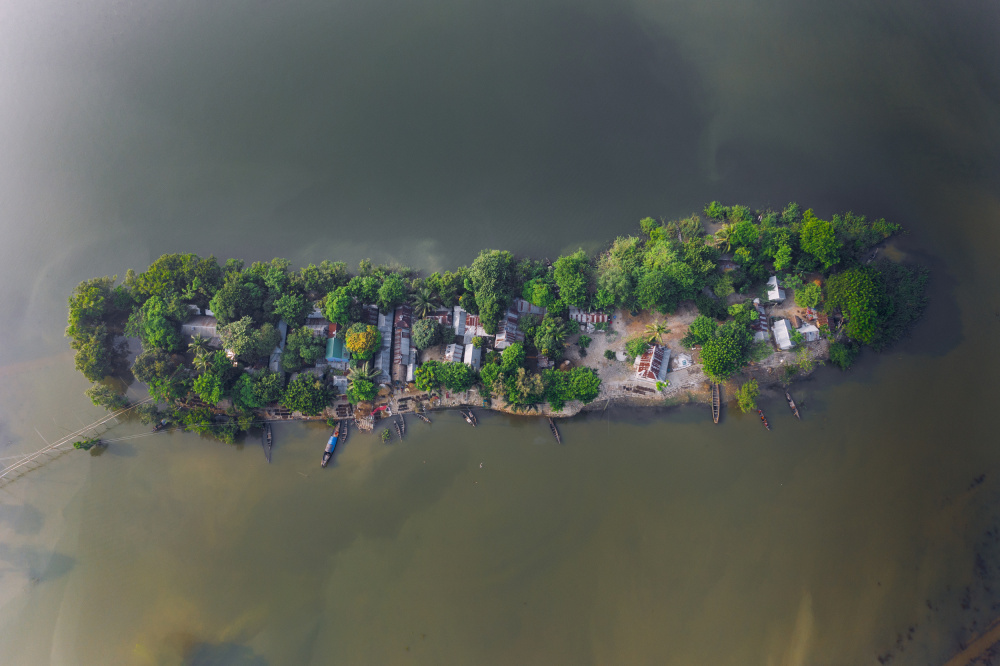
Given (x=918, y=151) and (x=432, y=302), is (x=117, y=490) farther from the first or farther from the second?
(x=918, y=151)

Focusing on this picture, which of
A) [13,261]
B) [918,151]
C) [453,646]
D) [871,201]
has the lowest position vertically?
[453,646]

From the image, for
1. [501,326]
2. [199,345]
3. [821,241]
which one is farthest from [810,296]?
[199,345]

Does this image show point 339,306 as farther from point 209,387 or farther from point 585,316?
point 585,316

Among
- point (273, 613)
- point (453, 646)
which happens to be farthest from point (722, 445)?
point (273, 613)

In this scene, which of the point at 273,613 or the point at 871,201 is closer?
the point at 273,613

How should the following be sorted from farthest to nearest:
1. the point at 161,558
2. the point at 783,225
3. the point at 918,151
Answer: the point at 918,151 → the point at 783,225 → the point at 161,558

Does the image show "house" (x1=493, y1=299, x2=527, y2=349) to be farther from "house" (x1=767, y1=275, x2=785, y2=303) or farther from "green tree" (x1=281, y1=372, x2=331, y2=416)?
"house" (x1=767, y1=275, x2=785, y2=303)
